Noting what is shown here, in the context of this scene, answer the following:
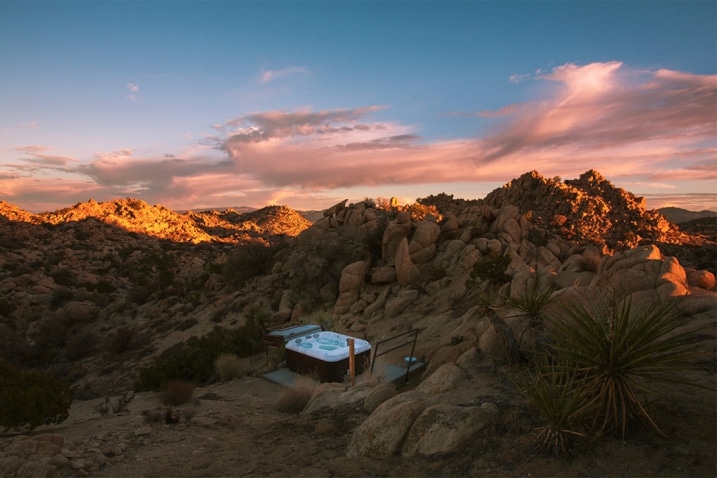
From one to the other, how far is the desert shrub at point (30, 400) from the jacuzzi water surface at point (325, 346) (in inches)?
261

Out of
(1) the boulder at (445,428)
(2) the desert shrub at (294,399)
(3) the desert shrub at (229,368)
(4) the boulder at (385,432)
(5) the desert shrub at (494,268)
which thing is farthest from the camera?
(5) the desert shrub at (494,268)

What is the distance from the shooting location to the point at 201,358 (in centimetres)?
1605

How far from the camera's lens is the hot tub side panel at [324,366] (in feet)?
42.9

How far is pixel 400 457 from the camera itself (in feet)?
18.4

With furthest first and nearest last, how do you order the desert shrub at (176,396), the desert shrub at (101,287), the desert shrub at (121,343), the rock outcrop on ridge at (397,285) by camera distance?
the desert shrub at (101,287), the desert shrub at (121,343), the desert shrub at (176,396), the rock outcrop on ridge at (397,285)

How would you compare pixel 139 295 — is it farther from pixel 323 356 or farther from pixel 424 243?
pixel 323 356

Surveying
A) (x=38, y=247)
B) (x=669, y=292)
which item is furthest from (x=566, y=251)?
(x=38, y=247)

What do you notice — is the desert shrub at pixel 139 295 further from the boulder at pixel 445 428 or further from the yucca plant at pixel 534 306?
the boulder at pixel 445 428

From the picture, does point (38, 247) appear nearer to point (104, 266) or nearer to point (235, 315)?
point (104, 266)

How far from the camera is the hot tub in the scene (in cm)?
1309

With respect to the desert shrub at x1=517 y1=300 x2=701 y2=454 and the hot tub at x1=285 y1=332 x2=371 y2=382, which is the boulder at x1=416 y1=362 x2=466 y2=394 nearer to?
the desert shrub at x1=517 y1=300 x2=701 y2=454

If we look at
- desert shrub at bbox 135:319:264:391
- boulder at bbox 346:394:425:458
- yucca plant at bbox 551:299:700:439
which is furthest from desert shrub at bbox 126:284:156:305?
yucca plant at bbox 551:299:700:439

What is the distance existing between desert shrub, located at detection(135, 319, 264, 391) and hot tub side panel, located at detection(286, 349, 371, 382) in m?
3.49

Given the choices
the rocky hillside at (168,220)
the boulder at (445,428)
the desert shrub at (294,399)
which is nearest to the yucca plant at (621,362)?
the boulder at (445,428)
